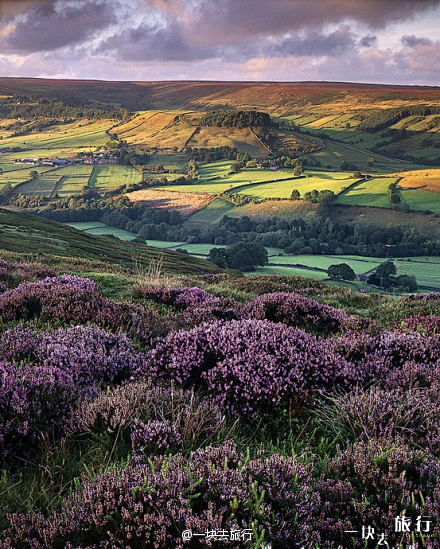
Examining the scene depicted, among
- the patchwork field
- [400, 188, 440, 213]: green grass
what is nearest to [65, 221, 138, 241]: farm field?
the patchwork field

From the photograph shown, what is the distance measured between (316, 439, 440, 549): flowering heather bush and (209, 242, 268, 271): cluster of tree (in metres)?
88.2

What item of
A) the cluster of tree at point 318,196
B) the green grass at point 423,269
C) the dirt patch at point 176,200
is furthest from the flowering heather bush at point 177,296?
the dirt patch at point 176,200

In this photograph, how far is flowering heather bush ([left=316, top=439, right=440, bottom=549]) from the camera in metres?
2.62

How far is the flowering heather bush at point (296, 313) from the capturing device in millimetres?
8406

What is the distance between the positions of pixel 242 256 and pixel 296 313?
88273mm

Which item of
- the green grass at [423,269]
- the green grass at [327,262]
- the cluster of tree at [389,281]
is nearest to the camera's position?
the cluster of tree at [389,281]

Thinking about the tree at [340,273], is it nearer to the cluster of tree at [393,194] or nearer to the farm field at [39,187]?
the cluster of tree at [393,194]

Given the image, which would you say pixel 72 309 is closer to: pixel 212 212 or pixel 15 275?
pixel 15 275

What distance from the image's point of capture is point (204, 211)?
181 m

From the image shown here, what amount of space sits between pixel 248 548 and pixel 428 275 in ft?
350

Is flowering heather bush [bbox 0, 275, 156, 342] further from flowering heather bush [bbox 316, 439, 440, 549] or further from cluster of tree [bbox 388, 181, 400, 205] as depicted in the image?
cluster of tree [bbox 388, 181, 400, 205]

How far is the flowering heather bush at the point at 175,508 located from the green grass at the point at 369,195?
Answer: 174 m

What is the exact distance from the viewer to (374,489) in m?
2.96

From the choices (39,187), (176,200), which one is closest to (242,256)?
(176,200)
